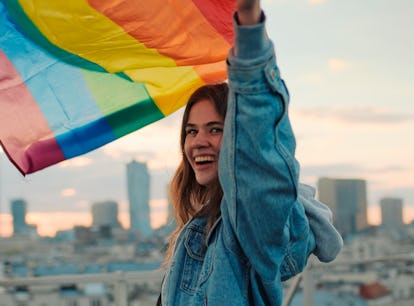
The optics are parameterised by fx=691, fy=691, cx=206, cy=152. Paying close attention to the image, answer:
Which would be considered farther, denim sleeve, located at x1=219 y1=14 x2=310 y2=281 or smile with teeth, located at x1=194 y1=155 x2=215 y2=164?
smile with teeth, located at x1=194 y1=155 x2=215 y2=164

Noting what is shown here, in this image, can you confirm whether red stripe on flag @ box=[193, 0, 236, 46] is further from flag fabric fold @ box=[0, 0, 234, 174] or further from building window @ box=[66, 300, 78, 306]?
building window @ box=[66, 300, 78, 306]

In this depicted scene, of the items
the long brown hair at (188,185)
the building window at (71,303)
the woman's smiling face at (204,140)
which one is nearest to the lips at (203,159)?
the woman's smiling face at (204,140)

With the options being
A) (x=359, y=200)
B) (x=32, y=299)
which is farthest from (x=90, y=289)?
(x=359, y=200)

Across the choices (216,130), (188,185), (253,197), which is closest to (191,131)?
(216,130)

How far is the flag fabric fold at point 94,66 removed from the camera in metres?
2.29

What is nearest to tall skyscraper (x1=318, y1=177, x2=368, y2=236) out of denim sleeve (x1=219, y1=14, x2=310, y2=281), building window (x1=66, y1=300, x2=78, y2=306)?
building window (x1=66, y1=300, x2=78, y2=306)

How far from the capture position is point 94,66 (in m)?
2.38

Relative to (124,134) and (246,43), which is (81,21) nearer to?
(124,134)

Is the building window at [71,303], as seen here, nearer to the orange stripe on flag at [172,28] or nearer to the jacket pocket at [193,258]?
the orange stripe on flag at [172,28]

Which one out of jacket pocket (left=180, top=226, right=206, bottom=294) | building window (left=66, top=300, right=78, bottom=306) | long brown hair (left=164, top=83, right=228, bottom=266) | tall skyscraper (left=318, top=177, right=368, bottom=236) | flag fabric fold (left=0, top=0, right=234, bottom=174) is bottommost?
tall skyscraper (left=318, top=177, right=368, bottom=236)

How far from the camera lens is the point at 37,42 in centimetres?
235

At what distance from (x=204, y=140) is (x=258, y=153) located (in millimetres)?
383

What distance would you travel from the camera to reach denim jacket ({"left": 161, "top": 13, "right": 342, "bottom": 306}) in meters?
1.48

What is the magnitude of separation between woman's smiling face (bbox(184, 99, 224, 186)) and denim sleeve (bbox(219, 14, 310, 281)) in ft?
0.88
